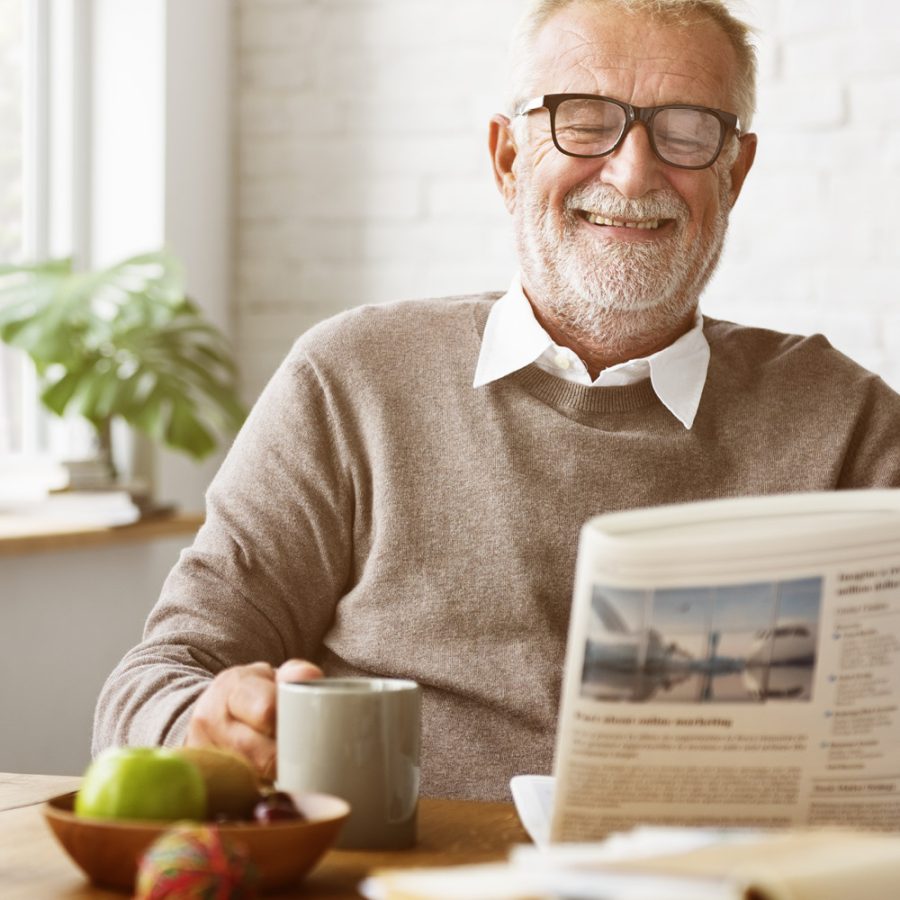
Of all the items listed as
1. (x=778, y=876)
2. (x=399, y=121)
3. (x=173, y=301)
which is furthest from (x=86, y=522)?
(x=778, y=876)

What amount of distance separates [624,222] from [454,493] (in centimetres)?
40

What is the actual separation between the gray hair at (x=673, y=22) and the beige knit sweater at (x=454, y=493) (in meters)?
0.31

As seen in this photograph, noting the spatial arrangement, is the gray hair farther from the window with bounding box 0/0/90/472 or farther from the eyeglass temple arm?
the window with bounding box 0/0/90/472

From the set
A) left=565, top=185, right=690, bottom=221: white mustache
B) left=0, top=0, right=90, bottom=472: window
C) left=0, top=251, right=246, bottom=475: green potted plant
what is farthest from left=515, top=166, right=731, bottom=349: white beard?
left=0, top=0, right=90, bottom=472: window

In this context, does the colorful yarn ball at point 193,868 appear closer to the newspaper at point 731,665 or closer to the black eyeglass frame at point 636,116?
the newspaper at point 731,665

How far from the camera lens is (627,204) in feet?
5.55

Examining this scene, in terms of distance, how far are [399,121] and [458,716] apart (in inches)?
80.9

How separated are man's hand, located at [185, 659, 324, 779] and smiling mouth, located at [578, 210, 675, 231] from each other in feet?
2.72

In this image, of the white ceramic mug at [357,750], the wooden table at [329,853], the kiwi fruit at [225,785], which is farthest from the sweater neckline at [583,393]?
the kiwi fruit at [225,785]

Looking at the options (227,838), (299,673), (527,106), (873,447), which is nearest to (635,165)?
(527,106)

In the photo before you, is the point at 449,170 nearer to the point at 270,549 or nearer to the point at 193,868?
the point at 270,549

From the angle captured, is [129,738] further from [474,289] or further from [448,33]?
[448,33]

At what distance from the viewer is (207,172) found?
3414 millimetres

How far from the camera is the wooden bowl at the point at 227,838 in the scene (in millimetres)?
828
